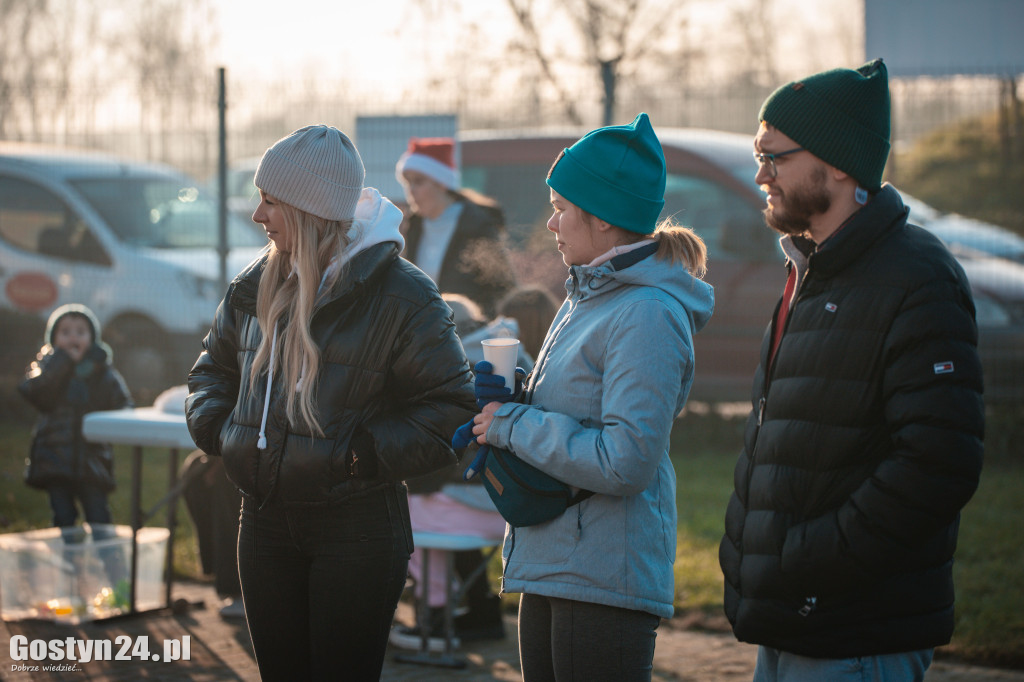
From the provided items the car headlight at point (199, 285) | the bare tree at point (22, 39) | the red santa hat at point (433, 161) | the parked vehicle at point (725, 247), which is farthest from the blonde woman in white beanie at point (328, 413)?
the bare tree at point (22, 39)

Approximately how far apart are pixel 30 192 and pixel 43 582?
18.6 ft

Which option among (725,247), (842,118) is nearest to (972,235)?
(725,247)

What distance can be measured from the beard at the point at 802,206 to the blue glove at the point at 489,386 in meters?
0.77

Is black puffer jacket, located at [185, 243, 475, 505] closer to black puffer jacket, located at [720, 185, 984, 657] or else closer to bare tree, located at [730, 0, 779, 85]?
black puffer jacket, located at [720, 185, 984, 657]

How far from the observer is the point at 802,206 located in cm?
262

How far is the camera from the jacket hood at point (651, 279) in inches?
105

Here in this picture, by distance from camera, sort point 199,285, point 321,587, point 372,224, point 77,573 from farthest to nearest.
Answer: point 199,285 → point 77,573 → point 372,224 → point 321,587

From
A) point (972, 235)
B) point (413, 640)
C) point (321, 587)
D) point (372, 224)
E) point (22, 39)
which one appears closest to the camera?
point (321, 587)

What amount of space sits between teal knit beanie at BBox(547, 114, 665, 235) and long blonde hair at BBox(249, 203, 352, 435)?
2.42ft

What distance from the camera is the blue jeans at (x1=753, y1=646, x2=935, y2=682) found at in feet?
7.99

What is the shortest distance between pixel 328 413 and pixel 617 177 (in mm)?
991

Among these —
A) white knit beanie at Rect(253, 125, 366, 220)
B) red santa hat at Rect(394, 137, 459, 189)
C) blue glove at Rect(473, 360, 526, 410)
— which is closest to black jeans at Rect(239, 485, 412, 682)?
blue glove at Rect(473, 360, 526, 410)

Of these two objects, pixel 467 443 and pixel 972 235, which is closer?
pixel 467 443

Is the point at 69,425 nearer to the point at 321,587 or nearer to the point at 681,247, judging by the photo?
the point at 321,587
